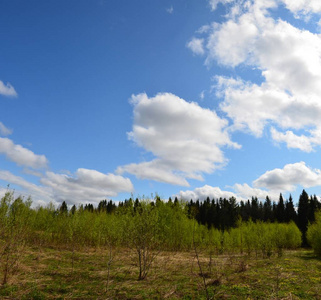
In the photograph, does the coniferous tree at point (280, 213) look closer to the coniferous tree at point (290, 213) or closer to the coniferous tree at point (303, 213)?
the coniferous tree at point (290, 213)

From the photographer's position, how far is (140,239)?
1307cm

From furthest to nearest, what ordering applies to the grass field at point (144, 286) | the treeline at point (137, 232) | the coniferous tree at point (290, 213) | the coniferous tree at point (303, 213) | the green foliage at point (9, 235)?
the coniferous tree at point (290, 213), the coniferous tree at point (303, 213), the treeline at point (137, 232), the green foliage at point (9, 235), the grass field at point (144, 286)

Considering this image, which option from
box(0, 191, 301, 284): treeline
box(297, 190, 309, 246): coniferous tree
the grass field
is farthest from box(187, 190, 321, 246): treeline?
the grass field

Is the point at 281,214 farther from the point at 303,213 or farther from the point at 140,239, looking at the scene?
the point at 140,239

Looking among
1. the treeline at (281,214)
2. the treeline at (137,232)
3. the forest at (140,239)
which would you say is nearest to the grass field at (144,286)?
the forest at (140,239)

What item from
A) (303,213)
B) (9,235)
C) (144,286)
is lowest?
(144,286)

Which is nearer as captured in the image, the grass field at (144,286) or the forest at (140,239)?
the grass field at (144,286)

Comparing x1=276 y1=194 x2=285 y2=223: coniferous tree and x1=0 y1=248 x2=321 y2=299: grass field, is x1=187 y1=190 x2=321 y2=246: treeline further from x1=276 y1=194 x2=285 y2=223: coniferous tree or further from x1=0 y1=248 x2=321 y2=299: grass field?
x1=0 y1=248 x2=321 y2=299: grass field

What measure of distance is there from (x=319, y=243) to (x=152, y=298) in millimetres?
23040

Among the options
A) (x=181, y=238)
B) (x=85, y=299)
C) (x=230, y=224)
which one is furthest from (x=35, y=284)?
(x=230, y=224)

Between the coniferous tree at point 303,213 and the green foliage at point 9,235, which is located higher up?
the coniferous tree at point 303,213

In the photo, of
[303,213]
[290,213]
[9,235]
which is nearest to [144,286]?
[9,235]

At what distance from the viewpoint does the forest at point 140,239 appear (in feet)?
35.8

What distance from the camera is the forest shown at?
10906 mm
